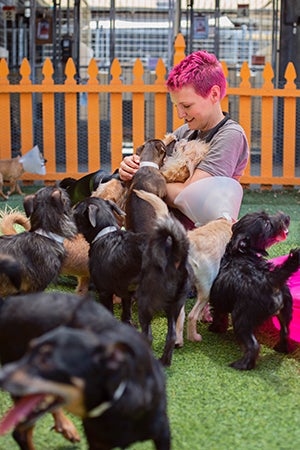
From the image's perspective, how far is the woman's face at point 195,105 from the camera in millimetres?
4277

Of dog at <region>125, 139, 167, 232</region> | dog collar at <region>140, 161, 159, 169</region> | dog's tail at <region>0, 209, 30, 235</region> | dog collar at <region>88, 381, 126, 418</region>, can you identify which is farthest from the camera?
dog collar at <region>140, 161, 159, 169</region>

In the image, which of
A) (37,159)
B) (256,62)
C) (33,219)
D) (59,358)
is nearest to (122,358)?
(59,358)

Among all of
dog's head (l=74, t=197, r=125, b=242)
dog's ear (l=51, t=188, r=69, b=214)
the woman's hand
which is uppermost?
the woman's hand

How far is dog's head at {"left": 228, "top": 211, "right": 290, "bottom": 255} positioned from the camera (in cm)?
347

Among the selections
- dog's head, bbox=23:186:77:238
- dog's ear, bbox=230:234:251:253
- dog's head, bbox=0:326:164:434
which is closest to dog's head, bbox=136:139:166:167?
dog's head, bbox=23:186:77:238

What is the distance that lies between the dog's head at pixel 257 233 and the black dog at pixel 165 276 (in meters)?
0.42

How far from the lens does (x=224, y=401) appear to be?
2867 millimetres

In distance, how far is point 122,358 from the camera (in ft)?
5.07

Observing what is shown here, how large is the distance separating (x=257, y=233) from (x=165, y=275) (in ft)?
1.99

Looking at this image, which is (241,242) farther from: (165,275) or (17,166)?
(17,166)

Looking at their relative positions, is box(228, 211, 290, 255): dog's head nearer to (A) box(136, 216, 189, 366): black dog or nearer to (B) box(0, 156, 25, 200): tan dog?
(A) box(136, 216, 189, 366): black dog

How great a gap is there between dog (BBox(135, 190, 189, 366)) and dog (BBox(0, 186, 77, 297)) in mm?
496

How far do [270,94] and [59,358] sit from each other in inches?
296

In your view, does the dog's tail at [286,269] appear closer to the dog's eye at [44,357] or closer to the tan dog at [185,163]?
the tan dog at [185,163]
